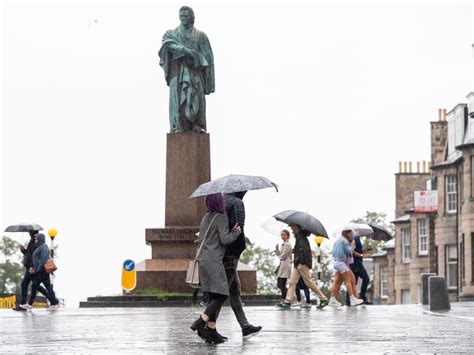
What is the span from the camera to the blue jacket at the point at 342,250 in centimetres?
3053

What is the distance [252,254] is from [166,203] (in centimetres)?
7219

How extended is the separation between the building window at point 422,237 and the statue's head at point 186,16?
39.6 m

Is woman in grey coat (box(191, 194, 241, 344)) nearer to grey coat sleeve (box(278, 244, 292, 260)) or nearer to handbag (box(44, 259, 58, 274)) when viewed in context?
grey coat sleeve (box(278, 244, 292, 260))

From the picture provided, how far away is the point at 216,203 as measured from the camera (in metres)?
17.0

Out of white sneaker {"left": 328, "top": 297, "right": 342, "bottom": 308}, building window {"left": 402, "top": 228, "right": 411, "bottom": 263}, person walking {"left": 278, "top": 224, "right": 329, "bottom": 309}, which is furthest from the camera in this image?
building window {"left": 402, "top": 228, "right": 411, "bottom": 263}

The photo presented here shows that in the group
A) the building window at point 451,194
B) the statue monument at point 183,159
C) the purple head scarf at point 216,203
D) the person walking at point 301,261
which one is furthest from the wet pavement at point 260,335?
the building window at point 451,194

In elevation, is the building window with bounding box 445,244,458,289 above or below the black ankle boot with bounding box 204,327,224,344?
above

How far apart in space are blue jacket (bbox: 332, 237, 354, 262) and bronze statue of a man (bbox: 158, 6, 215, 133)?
8.42m

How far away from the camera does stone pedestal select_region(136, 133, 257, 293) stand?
36.0 meters

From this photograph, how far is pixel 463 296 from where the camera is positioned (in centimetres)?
6125

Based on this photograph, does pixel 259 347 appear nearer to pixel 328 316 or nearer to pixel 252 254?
pixel 328 316

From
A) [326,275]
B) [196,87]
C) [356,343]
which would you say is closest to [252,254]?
[326,275]

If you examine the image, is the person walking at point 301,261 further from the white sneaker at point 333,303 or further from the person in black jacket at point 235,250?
the person in black jacket at point 235,250

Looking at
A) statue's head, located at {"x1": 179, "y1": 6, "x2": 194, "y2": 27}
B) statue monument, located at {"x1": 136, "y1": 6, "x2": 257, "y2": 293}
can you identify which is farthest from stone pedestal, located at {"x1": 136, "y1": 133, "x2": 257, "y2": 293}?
statue's head, located at {"x1": 179, "y1": 6, "x2": 194, "y2": 27}
